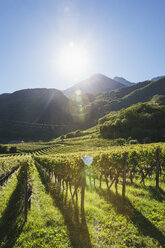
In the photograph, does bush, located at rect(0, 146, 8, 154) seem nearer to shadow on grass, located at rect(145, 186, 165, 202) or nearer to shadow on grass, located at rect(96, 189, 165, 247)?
shadow on grass, located at rect(96, 189, 165, 247)

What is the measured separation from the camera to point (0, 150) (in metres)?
69.3

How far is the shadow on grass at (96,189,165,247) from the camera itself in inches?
199

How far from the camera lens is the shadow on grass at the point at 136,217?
199 inches

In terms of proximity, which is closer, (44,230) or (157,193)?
(44,230)

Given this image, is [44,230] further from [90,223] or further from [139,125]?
[139,125]

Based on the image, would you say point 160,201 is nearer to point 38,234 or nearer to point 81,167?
point 81,167

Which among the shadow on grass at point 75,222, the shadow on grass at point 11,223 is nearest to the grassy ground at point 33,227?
the shadow on grass at point 11,223

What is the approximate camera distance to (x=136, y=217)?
20.6ft

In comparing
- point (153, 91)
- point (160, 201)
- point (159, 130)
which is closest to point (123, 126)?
point (159, 130)

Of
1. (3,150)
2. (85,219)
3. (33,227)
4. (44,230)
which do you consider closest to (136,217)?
(85,219)

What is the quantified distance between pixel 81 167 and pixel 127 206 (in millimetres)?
3276

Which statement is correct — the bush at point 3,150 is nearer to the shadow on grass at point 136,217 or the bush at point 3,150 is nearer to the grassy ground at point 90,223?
the grassy ground at point 90,223

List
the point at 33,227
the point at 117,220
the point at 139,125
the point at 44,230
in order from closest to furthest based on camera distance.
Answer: the point at 44,230, the point at 33,227, the point at 117,220, the point at 139,125

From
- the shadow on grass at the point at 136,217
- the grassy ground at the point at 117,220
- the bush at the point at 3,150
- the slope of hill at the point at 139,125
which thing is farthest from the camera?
the slope of hill at the point at 139,125
